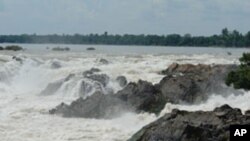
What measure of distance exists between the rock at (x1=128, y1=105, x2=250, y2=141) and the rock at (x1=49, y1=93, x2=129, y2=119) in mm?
6425

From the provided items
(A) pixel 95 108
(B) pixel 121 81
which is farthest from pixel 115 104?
(B) pixel 121 81

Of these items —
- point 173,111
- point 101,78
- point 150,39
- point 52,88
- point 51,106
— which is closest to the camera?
point 173,111

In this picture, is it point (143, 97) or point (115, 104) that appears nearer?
point (115, 104)

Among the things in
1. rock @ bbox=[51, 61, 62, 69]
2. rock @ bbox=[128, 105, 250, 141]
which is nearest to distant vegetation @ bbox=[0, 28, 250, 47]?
rock @ bbox=[51, 61, 62, 69]

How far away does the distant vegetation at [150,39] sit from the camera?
114863 millimetres

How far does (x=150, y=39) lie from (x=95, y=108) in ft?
376

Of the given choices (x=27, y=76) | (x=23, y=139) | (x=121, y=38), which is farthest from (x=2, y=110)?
(x=121, y=38)

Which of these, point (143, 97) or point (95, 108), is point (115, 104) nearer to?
point (95, 108)

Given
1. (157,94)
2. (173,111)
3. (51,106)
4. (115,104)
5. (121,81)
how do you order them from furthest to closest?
(121,81) < (51,106) < (157,94) < (115,104) < (173,111)

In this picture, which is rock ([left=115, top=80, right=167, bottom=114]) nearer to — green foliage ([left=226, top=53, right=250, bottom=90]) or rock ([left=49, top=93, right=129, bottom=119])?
rock ([left=49, top=93, right=129, bottom=119])

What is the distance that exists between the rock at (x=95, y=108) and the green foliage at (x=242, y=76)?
16.2ft

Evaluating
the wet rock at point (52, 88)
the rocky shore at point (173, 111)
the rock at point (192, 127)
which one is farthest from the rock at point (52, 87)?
the rock at point (192, 127)

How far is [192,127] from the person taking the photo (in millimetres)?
12922

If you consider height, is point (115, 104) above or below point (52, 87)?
above
